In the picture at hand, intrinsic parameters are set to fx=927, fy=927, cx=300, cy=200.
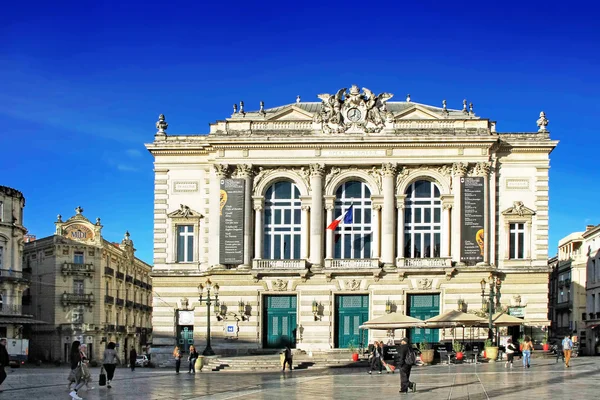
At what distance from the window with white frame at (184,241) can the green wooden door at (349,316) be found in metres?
10.6

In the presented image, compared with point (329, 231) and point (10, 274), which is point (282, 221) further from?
point (10, 274)

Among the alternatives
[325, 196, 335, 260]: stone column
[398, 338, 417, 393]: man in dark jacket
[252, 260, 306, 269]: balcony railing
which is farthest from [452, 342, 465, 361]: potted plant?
[398, 338, 417, 393]: man in dark jacket

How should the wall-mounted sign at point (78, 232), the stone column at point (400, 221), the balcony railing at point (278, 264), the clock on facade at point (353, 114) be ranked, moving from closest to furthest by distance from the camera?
the balcony railing at point (278, 264), the stone column at point (400, 221), the clock on facade at point (353, 114), the wall-mounted sign at point (78, 232)

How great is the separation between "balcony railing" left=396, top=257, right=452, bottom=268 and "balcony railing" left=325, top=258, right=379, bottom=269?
1631mm

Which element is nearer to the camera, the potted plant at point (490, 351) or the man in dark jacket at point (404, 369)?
the man in dark jacket at point (404, 369)

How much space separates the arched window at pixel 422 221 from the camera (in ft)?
201

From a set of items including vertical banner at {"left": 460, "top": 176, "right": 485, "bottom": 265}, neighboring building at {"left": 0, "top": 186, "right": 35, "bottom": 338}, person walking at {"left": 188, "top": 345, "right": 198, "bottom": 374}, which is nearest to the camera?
person walking at {"left": 188, "top": 345, "right": 198, "bottom": 374}

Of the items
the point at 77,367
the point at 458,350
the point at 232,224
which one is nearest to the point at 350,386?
the point at 77,367

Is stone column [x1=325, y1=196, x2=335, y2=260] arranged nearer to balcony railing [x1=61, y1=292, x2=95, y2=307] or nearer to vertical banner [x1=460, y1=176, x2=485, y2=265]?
vertical banner [x1=460, y1=176, x2=485, y2=265]

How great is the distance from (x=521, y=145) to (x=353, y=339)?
55.7ft

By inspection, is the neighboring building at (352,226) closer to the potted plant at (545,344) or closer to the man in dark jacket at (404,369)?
the potted plant at (545,344)

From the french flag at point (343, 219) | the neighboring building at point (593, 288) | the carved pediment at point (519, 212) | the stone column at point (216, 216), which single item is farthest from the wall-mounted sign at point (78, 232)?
the neighboring building at point (593, 288)

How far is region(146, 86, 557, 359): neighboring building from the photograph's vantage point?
60.1 m

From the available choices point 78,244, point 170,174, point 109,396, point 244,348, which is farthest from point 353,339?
point 78,244
